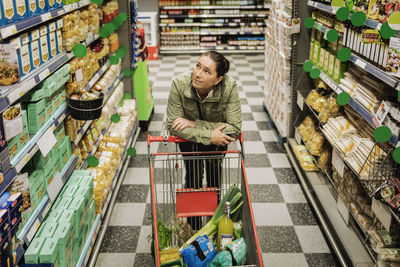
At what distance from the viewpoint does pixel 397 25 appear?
2334 mm

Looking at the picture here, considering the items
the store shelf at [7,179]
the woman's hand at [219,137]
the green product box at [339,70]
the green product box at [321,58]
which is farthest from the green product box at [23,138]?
the green product box at [321,58]

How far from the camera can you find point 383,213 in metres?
2.53

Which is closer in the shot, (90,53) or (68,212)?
(68,212)

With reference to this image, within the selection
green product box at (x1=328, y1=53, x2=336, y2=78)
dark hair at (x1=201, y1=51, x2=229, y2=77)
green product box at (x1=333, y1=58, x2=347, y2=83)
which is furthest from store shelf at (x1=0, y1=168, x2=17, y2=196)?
green product box at (x1=328, y1=53, x2=336, y2=78)

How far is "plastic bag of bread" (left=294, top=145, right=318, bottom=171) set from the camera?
4.16m

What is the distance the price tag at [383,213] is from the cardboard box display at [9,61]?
2214 mm

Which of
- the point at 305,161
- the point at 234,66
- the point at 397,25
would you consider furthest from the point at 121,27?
the point at 234,66

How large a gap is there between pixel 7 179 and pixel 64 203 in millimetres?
830

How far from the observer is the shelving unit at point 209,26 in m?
10.6

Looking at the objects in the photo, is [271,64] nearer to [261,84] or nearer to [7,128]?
[261,84]

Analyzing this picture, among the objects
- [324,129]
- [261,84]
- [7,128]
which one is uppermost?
[7,128]

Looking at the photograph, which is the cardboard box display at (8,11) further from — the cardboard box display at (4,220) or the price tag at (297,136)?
the price tag at (297,136)

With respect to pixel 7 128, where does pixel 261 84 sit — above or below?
below

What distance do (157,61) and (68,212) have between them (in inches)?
302
